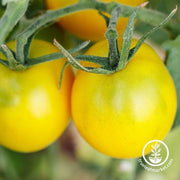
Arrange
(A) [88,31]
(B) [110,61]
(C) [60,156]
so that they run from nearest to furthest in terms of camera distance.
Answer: (B) [110,61] < (A) [88,31] < (C) [60,156]

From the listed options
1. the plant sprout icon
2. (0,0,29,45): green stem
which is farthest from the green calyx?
the plant sprout icon

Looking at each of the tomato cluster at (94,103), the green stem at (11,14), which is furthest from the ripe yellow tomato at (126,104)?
the green stem at (11,14)

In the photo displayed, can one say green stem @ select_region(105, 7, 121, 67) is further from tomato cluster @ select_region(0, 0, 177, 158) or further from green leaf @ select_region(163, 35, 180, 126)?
green leaf @ select_region(163, 35, 180, 126)

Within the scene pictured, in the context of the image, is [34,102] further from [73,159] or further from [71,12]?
[73,159]

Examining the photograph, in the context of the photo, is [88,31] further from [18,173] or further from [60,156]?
[60,156]

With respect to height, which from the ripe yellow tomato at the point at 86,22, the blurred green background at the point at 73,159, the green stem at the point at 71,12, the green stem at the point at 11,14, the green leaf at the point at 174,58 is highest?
the green stem at the point at 11,14

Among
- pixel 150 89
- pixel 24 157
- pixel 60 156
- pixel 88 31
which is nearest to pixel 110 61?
pixel 150 89

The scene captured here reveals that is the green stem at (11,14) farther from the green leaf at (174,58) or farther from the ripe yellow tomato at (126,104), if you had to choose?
the green leaf at (174,58)
